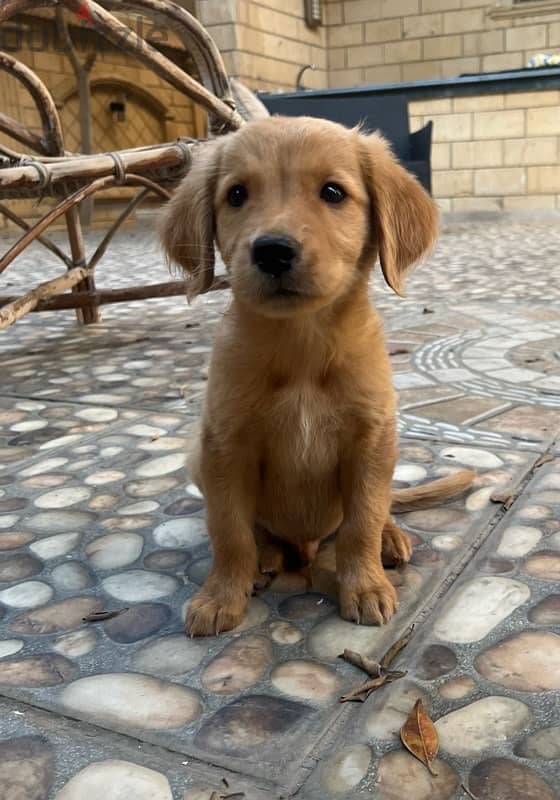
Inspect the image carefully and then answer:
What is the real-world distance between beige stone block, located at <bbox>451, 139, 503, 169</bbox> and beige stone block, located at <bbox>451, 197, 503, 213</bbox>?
555 millimetres

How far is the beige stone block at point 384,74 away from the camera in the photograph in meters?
18.5

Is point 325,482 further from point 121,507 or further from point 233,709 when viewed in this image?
point 121,507

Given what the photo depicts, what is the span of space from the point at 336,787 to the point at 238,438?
2.39 feet

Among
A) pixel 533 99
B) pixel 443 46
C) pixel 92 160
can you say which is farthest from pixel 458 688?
pixel 443 46

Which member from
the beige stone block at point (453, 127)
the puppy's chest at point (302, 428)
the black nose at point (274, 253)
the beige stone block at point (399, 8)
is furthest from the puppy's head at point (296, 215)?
the beige stone block at point (399, 8)

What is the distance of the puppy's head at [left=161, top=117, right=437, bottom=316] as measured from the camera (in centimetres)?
160

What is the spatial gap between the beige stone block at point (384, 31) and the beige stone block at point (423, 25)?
18 centimetres

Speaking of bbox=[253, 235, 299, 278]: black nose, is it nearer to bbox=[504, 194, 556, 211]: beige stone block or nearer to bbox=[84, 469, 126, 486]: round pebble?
bbox=[84, 469, 126, 486]: round pebble

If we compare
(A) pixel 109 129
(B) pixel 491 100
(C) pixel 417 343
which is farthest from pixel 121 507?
(A) pixel 109 129

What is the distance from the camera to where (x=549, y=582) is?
1742 millimetres

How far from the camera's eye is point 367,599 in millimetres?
1649

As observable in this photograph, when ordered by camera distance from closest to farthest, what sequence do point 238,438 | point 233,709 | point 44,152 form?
1. point 233,709
2. point 238,438
3. point 44,152

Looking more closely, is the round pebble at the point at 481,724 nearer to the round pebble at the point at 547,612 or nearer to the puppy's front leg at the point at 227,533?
the round pebble at the point at 547,612

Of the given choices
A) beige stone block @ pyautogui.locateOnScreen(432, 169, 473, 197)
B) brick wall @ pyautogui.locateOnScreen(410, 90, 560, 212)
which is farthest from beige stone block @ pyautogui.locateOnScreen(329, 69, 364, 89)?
beige stone block @ pyautogui.locateOnScreen(432, 169, 473, 197)
